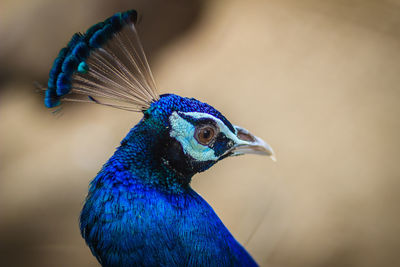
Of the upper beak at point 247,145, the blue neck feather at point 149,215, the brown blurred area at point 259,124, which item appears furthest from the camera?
the brown blurred area at point 259,124

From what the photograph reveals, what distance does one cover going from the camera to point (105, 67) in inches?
33.4

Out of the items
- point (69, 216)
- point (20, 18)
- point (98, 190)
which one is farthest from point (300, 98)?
point (20, 18)

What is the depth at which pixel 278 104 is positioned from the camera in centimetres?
213

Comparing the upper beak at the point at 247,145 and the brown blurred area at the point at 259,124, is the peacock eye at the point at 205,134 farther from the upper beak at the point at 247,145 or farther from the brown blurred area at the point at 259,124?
the brown blurred area at the point at 259,124

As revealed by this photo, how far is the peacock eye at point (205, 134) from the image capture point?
0.84 meters

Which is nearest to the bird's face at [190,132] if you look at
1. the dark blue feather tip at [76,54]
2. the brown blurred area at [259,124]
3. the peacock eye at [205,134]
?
the peacock eye at [205,134]

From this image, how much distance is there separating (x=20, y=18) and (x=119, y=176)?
225cm

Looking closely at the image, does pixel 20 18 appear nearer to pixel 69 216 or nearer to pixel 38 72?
pixel 38 72

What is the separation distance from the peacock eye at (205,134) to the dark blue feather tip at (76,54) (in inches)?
11.2

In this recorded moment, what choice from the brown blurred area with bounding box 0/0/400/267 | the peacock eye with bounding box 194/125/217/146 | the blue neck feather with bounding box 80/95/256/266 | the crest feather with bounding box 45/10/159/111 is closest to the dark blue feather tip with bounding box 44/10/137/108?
the crest feather with bounding box 45/10/159/111

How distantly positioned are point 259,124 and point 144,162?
1.32 metres

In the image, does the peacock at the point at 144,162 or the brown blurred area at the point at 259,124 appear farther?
the brown blurred area at the point at 259,124

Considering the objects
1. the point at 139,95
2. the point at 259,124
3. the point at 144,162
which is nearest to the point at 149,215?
the point at 144,162

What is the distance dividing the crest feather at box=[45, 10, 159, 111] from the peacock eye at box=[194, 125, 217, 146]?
136 mm
